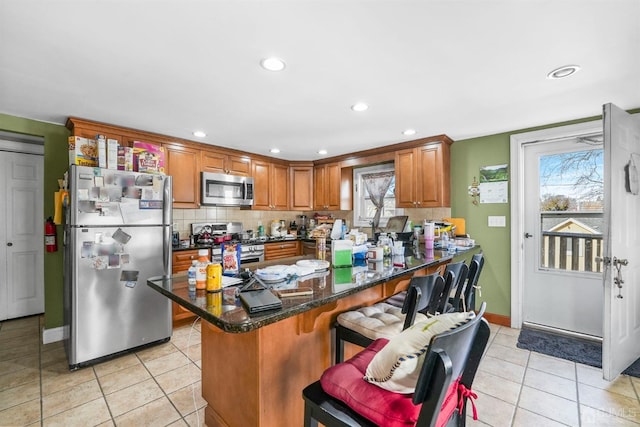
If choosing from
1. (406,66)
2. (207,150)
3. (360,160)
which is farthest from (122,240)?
(360,160)

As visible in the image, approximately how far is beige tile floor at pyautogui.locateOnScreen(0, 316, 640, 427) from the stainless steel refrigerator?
22 centimetres

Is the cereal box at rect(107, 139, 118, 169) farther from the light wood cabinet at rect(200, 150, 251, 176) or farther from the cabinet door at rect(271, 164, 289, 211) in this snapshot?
the cabinet door at rect(271, 164, 289, 211)

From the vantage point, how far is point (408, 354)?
0.86 m

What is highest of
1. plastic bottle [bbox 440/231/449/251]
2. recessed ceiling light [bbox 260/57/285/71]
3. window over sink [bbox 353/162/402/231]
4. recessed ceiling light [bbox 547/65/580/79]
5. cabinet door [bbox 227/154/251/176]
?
recessed ceiling light [bbox 260/57/285/71]

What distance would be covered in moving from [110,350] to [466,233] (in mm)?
3934

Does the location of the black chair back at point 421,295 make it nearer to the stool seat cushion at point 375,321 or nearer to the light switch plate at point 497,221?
the stool seat cushion at point 375,321

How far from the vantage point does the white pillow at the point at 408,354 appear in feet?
2.83

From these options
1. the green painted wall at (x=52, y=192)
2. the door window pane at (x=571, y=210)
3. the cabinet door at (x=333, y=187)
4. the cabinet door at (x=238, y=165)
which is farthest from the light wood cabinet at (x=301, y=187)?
the door window pane at (x=571, y=210)

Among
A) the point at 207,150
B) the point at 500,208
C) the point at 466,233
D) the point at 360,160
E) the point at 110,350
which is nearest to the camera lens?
the point at 110,350

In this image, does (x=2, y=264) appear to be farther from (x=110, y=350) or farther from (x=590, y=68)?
(x=590, y=68)

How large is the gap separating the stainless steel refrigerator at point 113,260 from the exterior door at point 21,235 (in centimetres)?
165

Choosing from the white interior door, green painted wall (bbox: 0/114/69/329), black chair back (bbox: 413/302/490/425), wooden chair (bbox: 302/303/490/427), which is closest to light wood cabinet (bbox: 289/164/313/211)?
green painted wall (bbox: 0/114/69/329)

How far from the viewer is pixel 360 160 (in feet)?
14.1

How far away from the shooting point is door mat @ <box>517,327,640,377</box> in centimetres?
242
